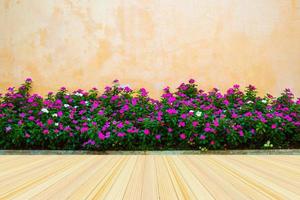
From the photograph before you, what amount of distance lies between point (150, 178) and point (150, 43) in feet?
10.7

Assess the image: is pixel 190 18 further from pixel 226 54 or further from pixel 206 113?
pixel 206 113

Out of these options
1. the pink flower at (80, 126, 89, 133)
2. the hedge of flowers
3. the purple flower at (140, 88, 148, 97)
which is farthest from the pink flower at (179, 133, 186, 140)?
the pink flower at (80, 126, 89, 133)

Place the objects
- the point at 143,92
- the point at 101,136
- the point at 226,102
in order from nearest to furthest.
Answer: the point at 101,136
the point at 226,102
the point at 143,92

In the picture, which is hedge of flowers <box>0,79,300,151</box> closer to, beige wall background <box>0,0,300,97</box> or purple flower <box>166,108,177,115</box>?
purple flower <box>166,108,177,115</box>

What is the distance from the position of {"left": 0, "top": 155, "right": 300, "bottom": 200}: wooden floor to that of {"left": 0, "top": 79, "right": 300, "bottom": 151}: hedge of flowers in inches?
23.9

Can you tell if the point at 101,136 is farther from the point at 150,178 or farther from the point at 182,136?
the point at 150,178

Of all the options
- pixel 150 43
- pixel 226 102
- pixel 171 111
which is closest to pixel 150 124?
pixel 171 111

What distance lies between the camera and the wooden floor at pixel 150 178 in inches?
72.6

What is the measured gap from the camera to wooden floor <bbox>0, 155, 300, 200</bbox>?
184 centimetres

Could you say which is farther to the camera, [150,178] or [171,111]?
[171,111]

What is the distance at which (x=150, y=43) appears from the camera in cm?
524

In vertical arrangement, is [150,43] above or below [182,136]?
above

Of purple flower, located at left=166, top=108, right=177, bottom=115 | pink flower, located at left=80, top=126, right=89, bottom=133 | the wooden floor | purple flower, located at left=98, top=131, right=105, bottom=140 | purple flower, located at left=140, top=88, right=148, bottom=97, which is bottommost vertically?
the wooden floor

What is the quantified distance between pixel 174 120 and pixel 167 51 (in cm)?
156
